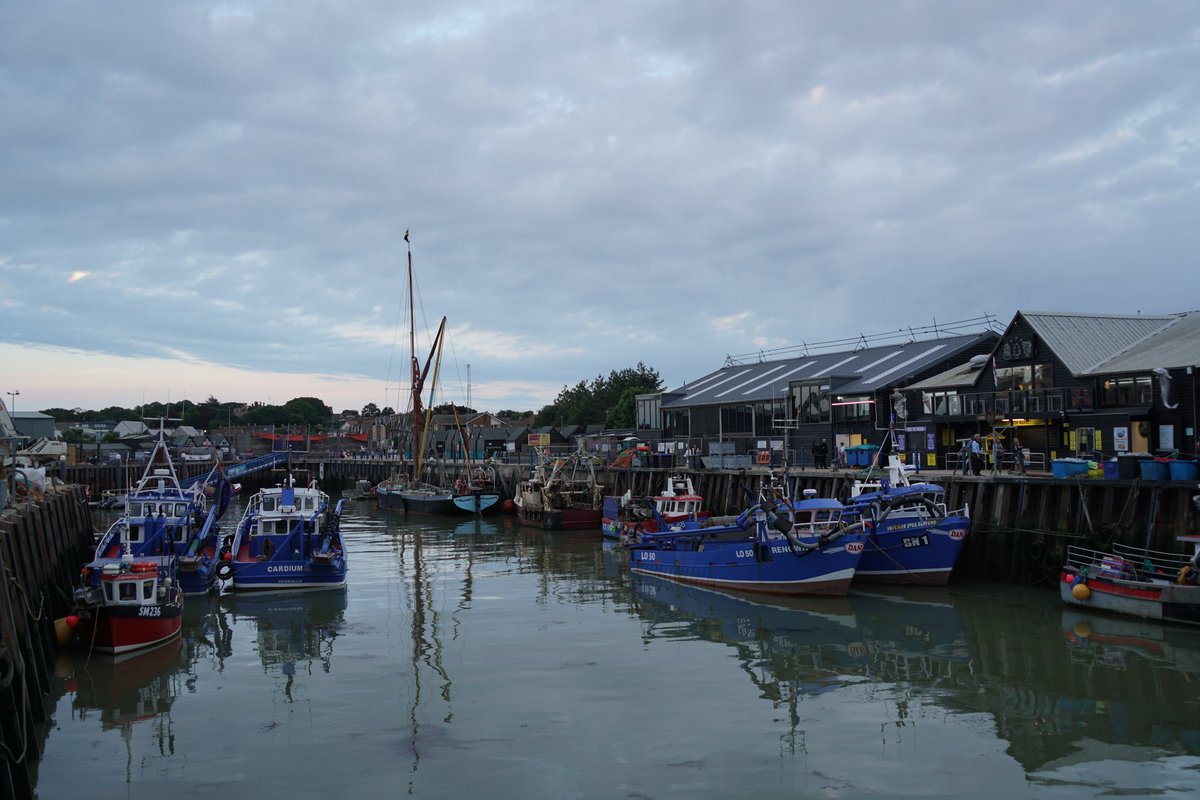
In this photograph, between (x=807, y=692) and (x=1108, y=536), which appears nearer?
(x=807, y=692)

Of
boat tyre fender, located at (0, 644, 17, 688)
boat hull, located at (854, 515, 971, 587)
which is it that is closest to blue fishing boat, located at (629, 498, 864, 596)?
boat hull, located at (854, 515, 971, 587)

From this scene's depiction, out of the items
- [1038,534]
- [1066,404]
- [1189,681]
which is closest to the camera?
[1189,681]

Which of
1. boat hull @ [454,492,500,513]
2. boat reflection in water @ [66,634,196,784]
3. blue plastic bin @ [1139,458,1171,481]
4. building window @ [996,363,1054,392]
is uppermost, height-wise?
building window @ [996,363,1054,392]

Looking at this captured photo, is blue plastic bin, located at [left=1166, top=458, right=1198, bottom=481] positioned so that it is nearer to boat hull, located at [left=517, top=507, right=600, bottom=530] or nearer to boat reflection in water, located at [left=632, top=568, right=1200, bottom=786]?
boat reflection in water, located at [left=632, top=568, right=1200, bottom=786]

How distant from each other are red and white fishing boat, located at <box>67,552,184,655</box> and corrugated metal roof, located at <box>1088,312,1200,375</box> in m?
38.5

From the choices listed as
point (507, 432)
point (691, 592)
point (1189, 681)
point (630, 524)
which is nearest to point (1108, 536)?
point (1189, 681)

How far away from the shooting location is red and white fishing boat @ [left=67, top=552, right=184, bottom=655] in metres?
24.0

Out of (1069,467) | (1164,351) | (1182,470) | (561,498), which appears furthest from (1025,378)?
(561,498)

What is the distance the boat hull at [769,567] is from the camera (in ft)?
103

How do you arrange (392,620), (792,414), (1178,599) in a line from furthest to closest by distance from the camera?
(792,414) → (392,620) → (1178,599)

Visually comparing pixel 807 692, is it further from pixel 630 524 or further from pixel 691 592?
pixel 630 524

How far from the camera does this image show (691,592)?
35.1 metres

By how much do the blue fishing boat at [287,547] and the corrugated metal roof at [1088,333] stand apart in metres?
34.0

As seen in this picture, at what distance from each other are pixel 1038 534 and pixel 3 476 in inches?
1388
